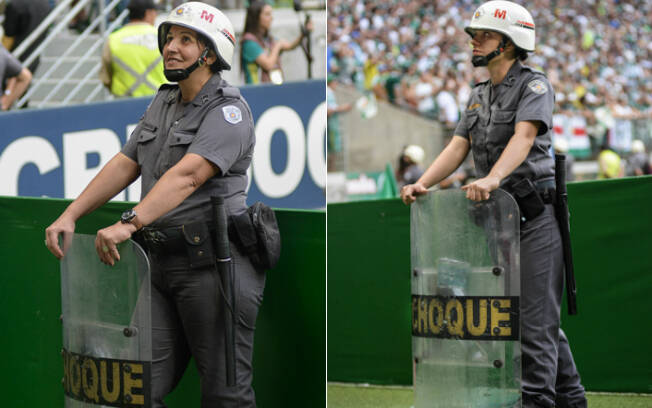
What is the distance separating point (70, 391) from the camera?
353 centimetres

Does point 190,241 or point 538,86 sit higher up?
point 538,86

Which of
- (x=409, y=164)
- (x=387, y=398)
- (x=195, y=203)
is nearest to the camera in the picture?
(x=195, y=203)

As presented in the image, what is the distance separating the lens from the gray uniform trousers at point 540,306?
3.89m

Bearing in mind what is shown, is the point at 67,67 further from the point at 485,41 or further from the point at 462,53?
the point at 462,53

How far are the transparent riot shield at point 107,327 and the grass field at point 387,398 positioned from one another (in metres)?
2.35

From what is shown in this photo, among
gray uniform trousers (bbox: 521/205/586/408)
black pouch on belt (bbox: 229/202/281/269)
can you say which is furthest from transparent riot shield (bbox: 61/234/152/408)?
gray uniform trousers (bbox: 521/205/586/408)

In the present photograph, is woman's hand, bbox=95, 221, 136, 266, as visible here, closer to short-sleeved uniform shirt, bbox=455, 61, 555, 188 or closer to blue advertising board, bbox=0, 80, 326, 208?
short-sleeved uniform shirt, bbox=455, 61, 555, 188

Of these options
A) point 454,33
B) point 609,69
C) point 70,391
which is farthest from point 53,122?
point 609,69

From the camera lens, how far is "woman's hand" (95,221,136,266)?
323cm

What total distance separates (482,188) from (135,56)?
188 inches

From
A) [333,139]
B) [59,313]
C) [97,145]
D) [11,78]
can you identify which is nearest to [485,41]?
[59,313]

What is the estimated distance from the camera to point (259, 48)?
962 cm

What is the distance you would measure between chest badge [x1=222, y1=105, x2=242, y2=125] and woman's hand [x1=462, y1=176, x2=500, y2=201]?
99 cm

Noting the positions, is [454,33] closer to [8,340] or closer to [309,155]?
[309,155]
